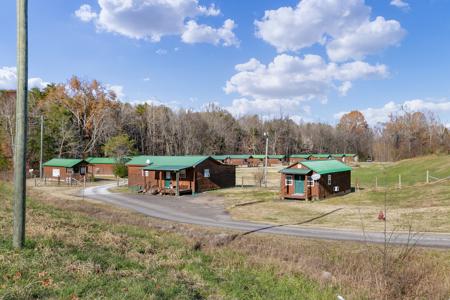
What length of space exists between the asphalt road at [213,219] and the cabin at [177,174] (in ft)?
11.1

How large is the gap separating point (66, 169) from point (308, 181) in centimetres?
3800

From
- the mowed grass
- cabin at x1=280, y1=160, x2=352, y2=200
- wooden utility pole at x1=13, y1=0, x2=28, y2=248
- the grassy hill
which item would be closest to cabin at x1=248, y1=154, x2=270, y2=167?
the grassy hill

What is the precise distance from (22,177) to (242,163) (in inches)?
3864

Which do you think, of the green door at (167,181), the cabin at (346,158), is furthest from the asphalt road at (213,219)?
the cabin at (346,158)

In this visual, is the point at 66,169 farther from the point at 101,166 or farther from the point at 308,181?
the point at 308,181

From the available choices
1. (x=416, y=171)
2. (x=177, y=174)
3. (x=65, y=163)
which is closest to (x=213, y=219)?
(x=177, y=174)

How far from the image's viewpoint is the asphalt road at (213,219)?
1785 centimetres

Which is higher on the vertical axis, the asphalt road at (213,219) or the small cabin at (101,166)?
the small cabin at (101,166)

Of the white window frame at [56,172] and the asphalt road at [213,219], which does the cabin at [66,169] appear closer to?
the white window frame at [56,172]

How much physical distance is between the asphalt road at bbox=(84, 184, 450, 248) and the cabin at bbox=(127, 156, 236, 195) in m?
3.37

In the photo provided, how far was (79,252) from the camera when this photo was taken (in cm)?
909

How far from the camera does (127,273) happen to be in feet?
26.2

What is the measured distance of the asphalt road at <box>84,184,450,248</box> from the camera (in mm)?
17847

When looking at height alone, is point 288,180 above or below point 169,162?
below
